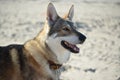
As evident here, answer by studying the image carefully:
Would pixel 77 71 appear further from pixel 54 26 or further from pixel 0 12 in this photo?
pixel 0 12

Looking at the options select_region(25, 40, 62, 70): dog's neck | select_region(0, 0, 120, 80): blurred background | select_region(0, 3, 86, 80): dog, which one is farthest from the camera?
select_region(0, 0, 120, 80): blurred background

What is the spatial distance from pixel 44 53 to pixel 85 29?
6715 mm

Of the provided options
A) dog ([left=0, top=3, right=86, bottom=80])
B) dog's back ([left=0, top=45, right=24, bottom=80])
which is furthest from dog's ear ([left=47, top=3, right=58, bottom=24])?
dog's back ([left=0, top=45, right=24, bottom=80])

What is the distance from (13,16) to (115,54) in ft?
19.0

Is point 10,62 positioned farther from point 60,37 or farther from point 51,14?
point 51,14

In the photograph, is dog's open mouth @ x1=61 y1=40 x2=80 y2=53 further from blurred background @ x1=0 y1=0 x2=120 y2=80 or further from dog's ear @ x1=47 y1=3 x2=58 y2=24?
blurred background @ x1=0 y1=0 x2=120 y2=80

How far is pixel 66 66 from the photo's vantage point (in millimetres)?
8789

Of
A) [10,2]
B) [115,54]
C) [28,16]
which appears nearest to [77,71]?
[115,54]

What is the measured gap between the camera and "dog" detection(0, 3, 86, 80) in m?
5.28

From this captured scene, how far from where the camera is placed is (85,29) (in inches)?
474

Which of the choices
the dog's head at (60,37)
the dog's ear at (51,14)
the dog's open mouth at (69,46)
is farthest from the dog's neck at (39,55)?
the dog's ear at (51,14)

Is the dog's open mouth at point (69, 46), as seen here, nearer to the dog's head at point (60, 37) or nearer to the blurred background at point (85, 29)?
the dog's head at point (60, 37)

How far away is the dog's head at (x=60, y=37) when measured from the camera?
541 cm

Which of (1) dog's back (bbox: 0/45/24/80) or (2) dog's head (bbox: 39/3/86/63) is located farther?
(2) dog's head (bbox: 39/3/86/63)
